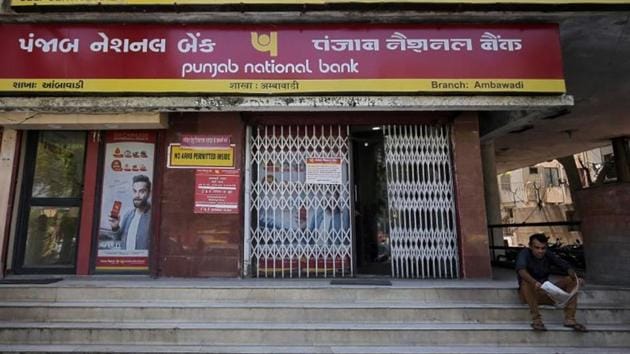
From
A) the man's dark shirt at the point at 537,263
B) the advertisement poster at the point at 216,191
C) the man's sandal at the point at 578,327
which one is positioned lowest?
the man's sandal at the point at 578,327

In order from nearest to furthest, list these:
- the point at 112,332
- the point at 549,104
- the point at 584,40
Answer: the point at 112,332, the point at 549,104, the point at 584,40

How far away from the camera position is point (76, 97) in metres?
5.80

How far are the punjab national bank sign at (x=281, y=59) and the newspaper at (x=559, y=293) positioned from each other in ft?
8.82

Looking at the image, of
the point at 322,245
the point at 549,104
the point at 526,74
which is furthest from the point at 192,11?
the point at 549,104

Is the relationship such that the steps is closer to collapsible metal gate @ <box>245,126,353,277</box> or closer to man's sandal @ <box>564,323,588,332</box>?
man's sandal @ <box>564,323,588,332</box>

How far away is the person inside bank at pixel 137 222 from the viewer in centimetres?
677

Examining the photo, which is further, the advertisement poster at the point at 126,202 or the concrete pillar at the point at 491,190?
the concrete pillar at the point at 491,190

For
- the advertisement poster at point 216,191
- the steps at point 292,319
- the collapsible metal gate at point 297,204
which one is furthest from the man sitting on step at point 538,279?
the advertisement poster at point 216,191

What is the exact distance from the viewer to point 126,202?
684cm

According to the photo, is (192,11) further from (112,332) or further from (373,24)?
(112,332)

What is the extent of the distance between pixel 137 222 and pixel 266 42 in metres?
3.71

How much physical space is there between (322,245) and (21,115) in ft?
17.3

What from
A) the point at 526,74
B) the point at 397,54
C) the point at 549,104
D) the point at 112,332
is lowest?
the point at 112,332

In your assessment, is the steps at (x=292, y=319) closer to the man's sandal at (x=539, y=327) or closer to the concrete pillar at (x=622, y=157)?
the man's sandal at (x=539, y=327)
